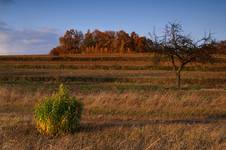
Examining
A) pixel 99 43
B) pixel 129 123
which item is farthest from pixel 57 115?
pixel 99 43

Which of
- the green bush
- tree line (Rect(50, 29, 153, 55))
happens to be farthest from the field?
tree line (Rect(50, 29, 153, 55))

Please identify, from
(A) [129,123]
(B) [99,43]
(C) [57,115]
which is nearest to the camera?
(C) [57,115]

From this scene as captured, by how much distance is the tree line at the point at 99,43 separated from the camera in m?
95.3

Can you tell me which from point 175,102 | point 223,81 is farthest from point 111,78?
point 175,102

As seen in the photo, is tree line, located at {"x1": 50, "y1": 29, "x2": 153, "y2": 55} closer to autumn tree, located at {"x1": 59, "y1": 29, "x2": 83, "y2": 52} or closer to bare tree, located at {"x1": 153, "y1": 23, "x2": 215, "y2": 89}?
autumn tree, located at {"x1": 59, "y1": 29, "x2": 83, "y2": 52}

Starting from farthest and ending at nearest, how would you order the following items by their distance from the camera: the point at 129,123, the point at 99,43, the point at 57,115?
the point at 99,43 → the point at 129,123 → the point at 57,115

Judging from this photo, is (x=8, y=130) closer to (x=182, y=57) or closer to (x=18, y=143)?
(x=18, y=143)

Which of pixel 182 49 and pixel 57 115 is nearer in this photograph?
pixel 57 115

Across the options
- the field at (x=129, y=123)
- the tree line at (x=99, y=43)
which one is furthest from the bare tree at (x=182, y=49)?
the tree line at (x=99, y=43)

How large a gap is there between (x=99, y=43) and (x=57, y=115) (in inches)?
3531

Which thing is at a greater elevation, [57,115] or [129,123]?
[57,115]

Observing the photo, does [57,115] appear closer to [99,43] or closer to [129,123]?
[129,123]

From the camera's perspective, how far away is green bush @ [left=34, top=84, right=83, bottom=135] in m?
12.6

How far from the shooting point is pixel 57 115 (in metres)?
12.7
